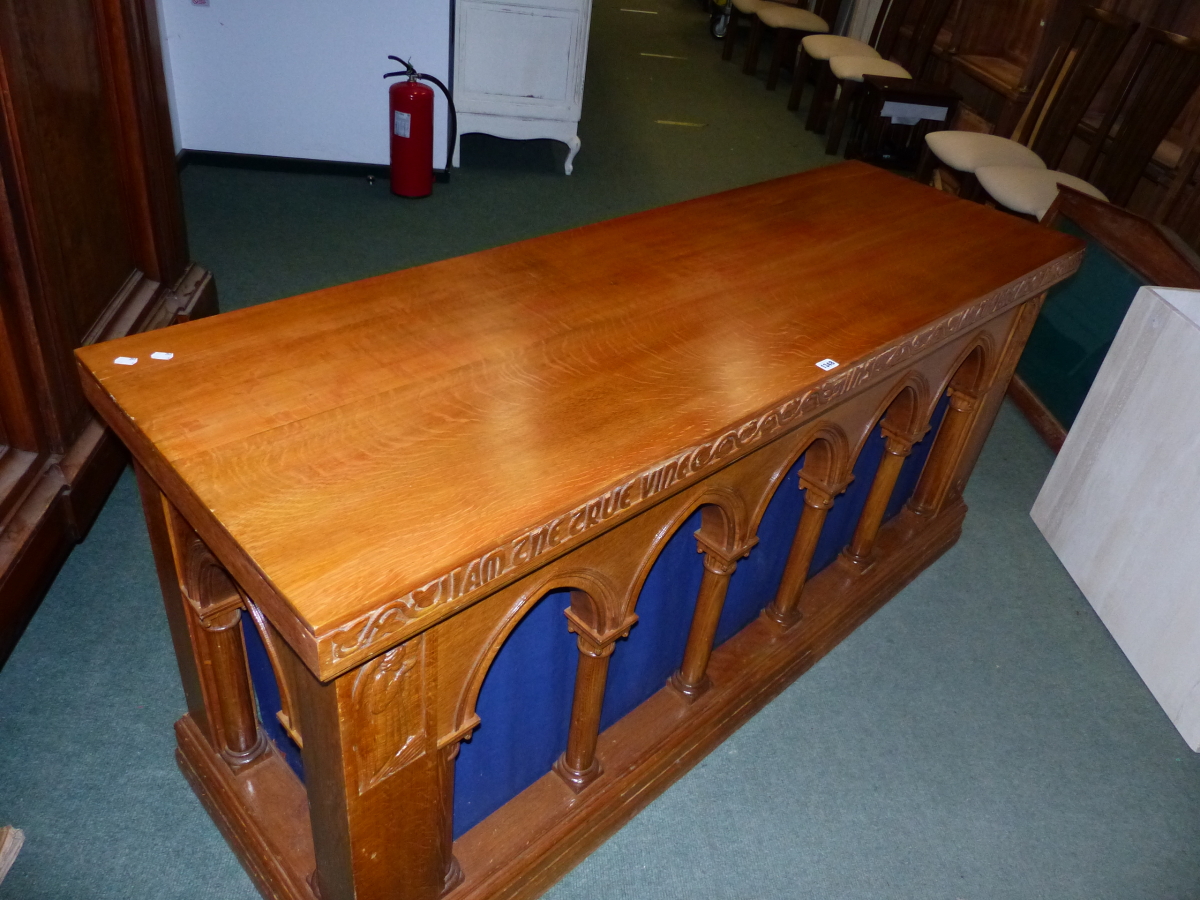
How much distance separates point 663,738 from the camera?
5.29ft

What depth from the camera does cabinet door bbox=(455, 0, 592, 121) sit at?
3938 mm

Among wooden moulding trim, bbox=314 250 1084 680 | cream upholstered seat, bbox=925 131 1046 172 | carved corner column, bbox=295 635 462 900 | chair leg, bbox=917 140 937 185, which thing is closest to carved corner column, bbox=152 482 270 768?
carved corner column, bbox=295 635 462 900

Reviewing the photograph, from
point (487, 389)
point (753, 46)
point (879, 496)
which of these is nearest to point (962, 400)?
point (879, 496)

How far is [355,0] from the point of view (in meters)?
3.65

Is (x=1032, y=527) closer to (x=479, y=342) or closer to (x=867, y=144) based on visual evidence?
(x=479, y=342)

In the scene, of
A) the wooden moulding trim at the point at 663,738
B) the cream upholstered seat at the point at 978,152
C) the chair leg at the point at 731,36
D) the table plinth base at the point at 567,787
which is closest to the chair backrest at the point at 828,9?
the chair leg at the point at 731,36

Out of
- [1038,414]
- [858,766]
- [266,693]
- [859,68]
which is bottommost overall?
[858,766]

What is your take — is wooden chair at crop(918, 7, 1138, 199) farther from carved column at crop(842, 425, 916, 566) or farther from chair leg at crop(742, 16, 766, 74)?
chair leg at crop(742, 16, 766, 74)

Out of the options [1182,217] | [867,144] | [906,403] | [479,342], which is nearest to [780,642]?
[906,403]

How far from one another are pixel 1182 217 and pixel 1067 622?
2.18m

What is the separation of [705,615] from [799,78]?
490 centimetres

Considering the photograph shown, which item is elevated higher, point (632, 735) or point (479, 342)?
point (479, 342)

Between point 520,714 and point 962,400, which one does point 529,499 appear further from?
point 962,400

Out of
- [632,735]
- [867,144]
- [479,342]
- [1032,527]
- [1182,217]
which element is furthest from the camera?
[867,144]
